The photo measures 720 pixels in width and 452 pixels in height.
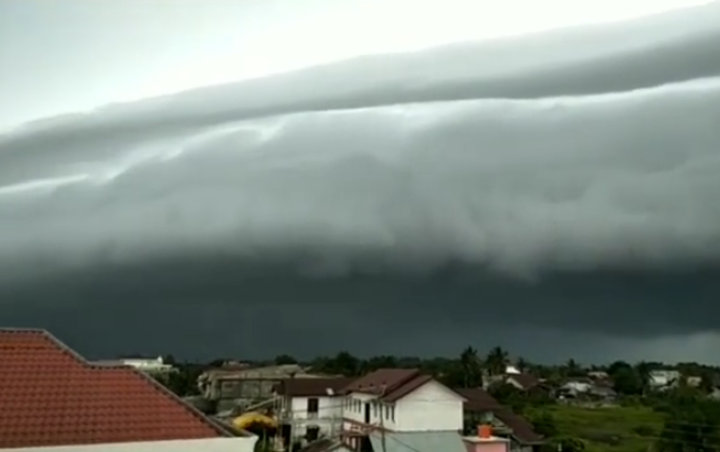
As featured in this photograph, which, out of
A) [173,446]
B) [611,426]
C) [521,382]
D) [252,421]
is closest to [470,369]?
[521,382]

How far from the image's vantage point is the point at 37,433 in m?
18.9

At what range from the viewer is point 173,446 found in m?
19.9

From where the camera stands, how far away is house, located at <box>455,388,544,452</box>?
206 ft

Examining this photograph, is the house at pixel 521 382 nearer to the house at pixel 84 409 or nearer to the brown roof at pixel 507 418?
the brown roof at pixel 507 418

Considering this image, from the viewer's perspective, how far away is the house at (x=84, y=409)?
→ 19.0 meters

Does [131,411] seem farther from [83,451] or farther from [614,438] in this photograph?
[614,438]

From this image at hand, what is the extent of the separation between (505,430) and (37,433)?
50.7 m

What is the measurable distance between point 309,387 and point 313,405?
180 cm

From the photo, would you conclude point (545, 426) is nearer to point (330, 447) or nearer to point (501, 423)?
point (501, 423)

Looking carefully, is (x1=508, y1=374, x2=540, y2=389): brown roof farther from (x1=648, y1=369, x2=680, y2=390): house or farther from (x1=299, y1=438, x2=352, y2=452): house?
(x1=299, y1=438, x2=352, y2=452): house

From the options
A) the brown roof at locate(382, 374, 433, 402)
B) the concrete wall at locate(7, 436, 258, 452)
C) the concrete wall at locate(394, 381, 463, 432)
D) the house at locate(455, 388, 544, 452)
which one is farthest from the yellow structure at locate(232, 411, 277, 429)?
the concrete wall at locate(7, 436, 258, 452)

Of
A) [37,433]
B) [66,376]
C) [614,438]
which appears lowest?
[614,438]

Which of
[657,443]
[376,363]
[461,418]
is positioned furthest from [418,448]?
[376,363]

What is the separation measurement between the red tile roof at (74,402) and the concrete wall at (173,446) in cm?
17
